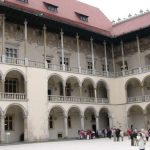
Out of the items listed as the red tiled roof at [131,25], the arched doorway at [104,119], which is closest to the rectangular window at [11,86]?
the arched doorway at [104,119]

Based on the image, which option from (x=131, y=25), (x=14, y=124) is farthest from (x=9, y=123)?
(x=131, y=25)

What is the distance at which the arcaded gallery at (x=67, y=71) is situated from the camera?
79.5ft

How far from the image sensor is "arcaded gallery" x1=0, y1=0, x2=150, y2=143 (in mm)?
24219

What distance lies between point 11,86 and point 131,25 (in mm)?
15356

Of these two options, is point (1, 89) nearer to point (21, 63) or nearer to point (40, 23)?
point (21, 63)

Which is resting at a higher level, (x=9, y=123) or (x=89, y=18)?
(x=89, y=18)

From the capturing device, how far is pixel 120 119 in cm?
3142

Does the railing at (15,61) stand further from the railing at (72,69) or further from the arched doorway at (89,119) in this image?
the arched doorway at (89,119)

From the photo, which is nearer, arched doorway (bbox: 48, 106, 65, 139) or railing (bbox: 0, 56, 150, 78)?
railing (bbox: 0, 56, 150, 78)

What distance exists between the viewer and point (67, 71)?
27734mm

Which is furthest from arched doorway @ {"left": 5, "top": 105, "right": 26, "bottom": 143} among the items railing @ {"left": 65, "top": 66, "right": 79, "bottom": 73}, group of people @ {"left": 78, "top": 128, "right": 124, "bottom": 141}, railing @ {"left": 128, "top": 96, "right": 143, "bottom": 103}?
railing @ {"left": 128, "top": 96, "right": 143, "bottom": 103}

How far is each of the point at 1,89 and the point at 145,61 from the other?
14.7 metres

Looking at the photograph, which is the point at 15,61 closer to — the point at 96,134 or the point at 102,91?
the point at 96,134

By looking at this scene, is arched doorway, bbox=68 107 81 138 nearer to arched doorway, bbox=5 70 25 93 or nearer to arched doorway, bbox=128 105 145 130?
arched doorway, bbox=128 105 145 130
